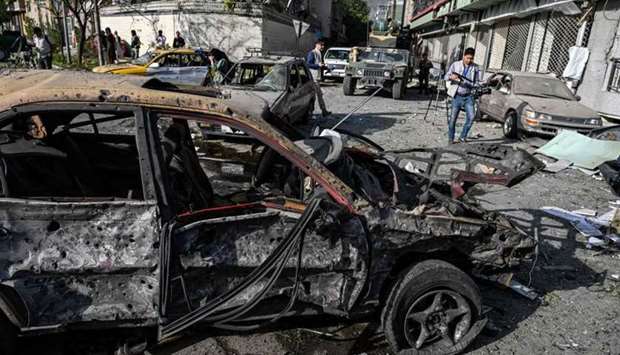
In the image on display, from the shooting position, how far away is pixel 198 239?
2.23m

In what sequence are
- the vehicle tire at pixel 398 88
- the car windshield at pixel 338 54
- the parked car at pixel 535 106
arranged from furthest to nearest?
1. the car windshield at pixel 338 54
2. the vehicle tire at pixel 398 88
3. the parked car at pixel 535 106

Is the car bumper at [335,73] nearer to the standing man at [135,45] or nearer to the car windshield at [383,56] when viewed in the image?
the car windshield at [383,56]

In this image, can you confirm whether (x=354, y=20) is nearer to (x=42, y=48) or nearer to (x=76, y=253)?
(x=42, y=48)

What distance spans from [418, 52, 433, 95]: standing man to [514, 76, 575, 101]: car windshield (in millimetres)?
6896

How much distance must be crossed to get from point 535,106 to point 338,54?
12.2 metres

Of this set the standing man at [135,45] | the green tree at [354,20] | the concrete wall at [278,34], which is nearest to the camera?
the standing man at [135,45]

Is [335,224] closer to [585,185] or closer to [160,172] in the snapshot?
[160,172]

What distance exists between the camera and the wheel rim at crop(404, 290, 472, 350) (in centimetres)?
273

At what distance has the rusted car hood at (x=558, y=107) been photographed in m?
8.88

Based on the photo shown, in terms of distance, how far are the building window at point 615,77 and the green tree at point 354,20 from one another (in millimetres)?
40741

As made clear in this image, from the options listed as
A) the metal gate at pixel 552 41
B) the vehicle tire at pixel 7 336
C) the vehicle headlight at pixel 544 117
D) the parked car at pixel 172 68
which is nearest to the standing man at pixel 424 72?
the metal gate at pixel 552 41

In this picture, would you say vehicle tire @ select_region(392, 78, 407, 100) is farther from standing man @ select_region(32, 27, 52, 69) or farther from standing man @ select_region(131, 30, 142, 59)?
standing man @ select_region(131, 30, 142, 59)

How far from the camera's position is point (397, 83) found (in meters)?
14.9

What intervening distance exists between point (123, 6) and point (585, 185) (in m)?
25.3
